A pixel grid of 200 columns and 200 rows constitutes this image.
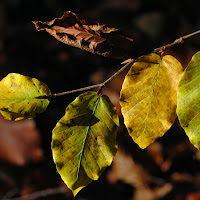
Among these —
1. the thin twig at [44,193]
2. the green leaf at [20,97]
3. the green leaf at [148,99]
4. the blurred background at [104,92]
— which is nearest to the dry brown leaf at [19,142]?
the blurred background at [104,92]

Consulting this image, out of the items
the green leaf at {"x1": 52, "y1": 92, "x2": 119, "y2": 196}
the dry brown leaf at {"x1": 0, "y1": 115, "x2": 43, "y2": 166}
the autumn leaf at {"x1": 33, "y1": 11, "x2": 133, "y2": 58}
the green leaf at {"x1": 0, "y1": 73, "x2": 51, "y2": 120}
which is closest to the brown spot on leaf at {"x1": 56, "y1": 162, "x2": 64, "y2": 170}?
the green leaf at {"x1": 52, "y1": 92, "x2": 119, "y2": 196}

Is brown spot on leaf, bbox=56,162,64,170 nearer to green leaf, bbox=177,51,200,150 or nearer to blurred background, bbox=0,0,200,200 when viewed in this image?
green leaf, bbox=177,51,200,150

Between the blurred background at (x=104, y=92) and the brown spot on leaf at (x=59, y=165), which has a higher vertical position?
the brown spot on leaf at (x=59, y=165)

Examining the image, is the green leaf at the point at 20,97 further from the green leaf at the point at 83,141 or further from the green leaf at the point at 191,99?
the green leaf at the point at 191,99

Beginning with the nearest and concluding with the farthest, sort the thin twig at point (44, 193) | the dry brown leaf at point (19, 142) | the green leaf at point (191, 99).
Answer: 1. the green leaf at point (191, 99)
2. the thin twig at point (44, 193)
3. the dry brown leaf at point (19, 142)

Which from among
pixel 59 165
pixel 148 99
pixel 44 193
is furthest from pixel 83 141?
pixel 44 193

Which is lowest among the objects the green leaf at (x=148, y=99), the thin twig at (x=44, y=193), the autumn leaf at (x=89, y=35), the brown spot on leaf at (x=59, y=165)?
the thin twig at (x=44, y=193)

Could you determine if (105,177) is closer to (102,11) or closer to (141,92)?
(102,11)
